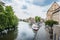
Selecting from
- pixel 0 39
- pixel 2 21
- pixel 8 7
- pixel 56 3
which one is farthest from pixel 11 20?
pixel 56 3

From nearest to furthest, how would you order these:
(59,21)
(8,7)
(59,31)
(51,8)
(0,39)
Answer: (59,31)
(0,39)
(59,21)
(8,7)
(51,8)

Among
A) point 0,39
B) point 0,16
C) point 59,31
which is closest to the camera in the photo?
point 59,31

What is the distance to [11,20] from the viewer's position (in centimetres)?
4450

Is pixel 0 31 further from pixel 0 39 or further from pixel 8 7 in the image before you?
pixel 8 7

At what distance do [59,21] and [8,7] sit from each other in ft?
45.4

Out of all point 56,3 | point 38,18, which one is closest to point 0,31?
point 56,3

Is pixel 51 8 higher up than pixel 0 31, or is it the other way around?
pixel 51 8

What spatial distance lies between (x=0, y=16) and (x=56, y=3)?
130 ft

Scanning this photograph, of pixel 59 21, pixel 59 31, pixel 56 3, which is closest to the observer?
pixel 59 31

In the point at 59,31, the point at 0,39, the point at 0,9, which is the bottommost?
the point at 0,39

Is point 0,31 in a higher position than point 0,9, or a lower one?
lower

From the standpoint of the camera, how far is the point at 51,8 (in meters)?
75.2

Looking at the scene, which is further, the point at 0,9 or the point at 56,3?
the point at 56,3

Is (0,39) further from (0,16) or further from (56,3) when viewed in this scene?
(56,3)
